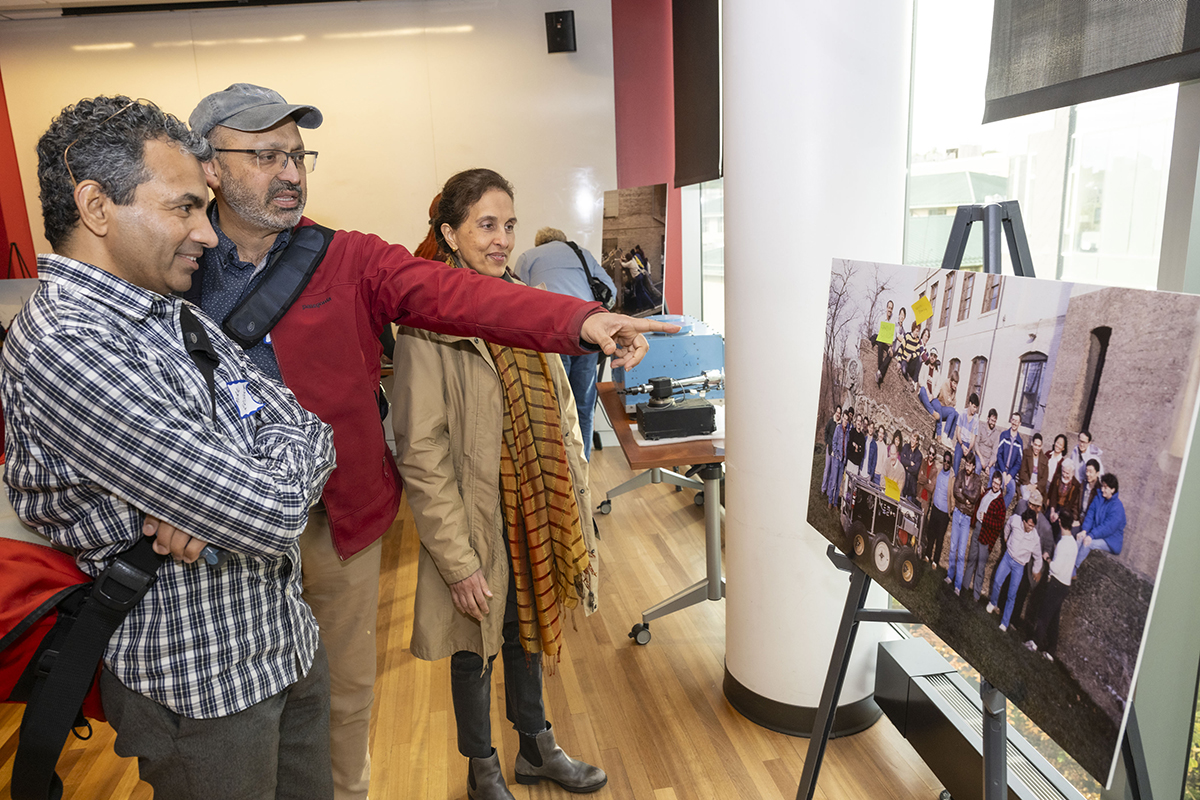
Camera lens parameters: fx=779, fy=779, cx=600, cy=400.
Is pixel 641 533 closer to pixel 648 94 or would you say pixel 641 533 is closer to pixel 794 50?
pixel 794 50

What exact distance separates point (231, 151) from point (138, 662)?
92 cm

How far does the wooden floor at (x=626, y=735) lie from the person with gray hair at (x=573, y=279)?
1.14 m

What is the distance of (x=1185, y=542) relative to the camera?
1493 millimetres

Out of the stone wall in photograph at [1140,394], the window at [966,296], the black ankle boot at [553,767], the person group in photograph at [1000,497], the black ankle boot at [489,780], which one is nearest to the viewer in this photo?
the stone wall in photograph at [1140,394]

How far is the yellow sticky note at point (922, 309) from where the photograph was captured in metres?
1.22

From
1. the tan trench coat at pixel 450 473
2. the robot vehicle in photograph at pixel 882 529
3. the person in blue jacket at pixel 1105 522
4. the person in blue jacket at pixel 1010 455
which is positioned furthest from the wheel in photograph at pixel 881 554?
the tan trench coat at pixel 450 473

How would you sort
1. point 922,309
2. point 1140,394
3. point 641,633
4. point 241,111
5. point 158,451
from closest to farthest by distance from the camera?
point 1140,394 < point 158,451 < point 922,309 < point 241,111 < point 641,633

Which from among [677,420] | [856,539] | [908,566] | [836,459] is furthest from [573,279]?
[908,566]

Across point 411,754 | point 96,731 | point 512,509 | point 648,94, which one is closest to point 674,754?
point 411,754

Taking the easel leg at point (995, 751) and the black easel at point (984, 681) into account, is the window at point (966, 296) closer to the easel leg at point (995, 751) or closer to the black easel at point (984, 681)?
the black easel at point (984, 681)

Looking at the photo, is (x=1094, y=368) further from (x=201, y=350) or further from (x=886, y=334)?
(x=201, y=350)

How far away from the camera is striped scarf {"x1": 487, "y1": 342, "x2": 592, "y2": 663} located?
184 cm

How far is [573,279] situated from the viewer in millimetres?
4051

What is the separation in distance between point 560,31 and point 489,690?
455 cm
